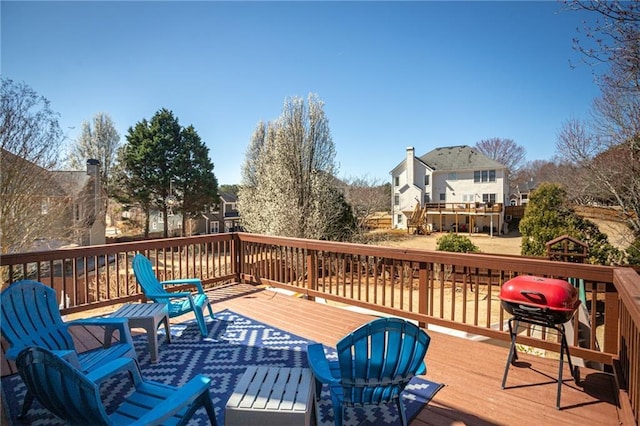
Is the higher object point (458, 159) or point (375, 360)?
point (458, 159)

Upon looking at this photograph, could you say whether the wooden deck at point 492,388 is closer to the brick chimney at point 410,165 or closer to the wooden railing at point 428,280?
the wooden railing at point 428,280

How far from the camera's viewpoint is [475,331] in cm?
342

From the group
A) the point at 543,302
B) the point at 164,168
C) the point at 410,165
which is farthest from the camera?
the point at 410,165

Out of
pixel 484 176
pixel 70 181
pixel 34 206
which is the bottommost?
pixel 34 206

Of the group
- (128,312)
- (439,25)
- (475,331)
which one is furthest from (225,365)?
(439,25)

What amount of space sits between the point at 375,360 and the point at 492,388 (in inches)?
56.2

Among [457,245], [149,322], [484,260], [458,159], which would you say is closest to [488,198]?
[458,159]

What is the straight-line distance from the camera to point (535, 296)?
2422 mm

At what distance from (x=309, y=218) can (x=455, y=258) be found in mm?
9517

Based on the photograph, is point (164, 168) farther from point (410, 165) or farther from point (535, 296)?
point (535, 296)

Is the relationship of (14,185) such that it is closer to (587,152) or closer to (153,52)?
(153,52)

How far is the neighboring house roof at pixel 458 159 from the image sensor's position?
1059 inches

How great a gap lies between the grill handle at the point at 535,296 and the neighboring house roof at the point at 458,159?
1068 inches

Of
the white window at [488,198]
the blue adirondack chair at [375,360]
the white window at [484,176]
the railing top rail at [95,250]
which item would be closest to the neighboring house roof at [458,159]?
the white window at [484,176]
